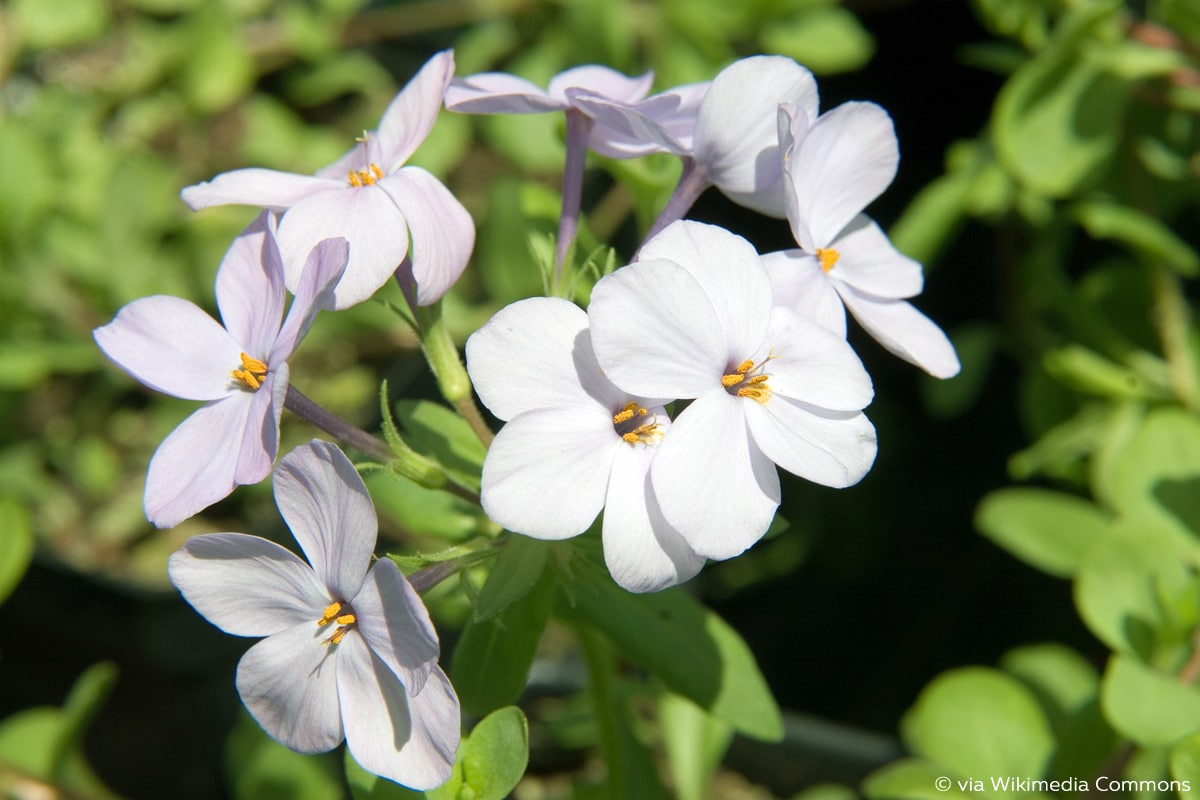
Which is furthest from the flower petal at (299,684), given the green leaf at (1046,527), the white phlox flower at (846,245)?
the green leaf at (1046,527)

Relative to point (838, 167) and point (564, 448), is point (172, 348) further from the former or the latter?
point (838, 167)

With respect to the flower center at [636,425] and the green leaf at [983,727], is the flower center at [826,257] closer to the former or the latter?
the flower center at [636,425]

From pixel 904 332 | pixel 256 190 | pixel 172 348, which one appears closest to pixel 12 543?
pixel 172 348

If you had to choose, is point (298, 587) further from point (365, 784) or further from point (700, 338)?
point (700, 338)

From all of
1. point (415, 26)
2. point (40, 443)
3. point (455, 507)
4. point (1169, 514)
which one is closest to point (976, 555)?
point (1169, 514)

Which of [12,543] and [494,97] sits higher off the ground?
[494,97]

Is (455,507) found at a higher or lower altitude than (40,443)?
higher

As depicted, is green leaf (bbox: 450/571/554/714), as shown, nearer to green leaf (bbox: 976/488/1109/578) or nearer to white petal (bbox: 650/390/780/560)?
white petal (bbox: 650/390/780/560)

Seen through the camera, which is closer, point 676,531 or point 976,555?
point 676,531
